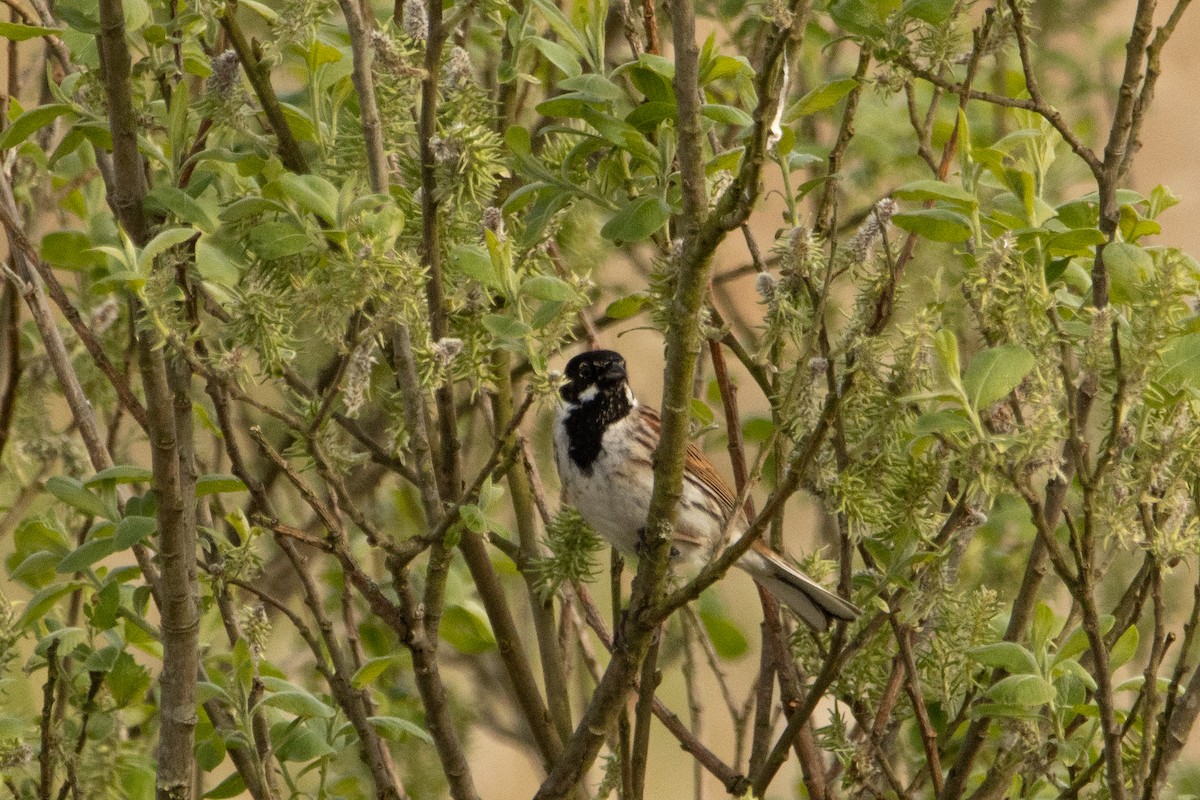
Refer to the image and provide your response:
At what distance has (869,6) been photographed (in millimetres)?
1784

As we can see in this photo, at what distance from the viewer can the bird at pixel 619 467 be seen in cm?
307

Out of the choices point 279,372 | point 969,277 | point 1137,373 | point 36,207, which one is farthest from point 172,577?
point 36,207

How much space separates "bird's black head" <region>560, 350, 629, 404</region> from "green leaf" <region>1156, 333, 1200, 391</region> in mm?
1646

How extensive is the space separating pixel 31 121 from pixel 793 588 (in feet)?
5.29

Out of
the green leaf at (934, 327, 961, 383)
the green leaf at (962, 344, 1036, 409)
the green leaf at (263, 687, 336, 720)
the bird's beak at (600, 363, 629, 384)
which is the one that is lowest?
the green leaf at (263, 687, 336, 720)

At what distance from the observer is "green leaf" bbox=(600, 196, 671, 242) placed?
69.2 inches

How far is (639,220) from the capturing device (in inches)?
69.7

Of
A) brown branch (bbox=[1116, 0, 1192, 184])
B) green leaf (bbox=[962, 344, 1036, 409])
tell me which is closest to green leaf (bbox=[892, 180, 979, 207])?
green leaf (bbox=[962, 344, 1036, 409])

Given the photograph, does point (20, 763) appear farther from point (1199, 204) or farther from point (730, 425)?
point (1199, 204)

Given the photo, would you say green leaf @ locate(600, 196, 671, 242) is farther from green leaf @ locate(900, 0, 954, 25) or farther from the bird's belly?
the bird's belly

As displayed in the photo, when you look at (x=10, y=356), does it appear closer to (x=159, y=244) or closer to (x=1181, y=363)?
(x=159, y=244)

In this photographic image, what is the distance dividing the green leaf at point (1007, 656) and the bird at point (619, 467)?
99cm

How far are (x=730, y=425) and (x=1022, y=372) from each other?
2.60 ft

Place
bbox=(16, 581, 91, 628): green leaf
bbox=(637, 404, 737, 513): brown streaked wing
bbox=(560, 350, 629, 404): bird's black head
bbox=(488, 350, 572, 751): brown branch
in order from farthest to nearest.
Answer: bbox=(637, 404, 737, 513): brown streaked wing → bbox=(560, 350, 629, 404): bird's black head → bbox=(488, 350, 572, 751): brown branch → bbox=(16, 581, 91, 628): green leaf
